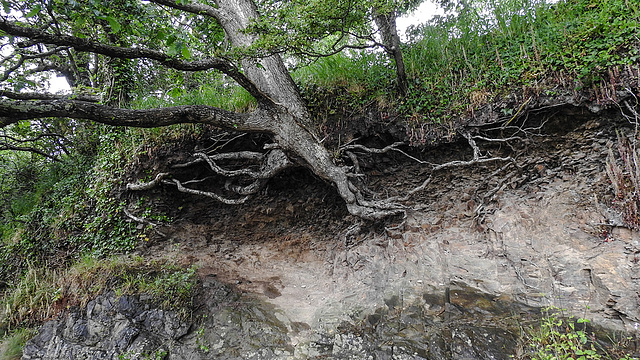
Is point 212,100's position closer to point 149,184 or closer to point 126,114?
point 149,184

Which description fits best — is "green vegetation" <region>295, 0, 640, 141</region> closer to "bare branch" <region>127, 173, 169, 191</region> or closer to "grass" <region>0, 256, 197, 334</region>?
"bare branch" <region>127, 173, 169, 191</region>

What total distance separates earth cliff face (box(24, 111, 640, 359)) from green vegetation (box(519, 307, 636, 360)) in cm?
15

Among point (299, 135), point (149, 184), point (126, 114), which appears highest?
point (126, 114)

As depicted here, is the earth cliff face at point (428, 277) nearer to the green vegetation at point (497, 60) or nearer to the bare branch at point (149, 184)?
the green vegetation at point (497, 60)

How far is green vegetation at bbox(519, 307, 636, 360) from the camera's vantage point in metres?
2.27

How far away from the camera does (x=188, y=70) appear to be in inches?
132

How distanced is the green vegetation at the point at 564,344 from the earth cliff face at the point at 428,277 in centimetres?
15

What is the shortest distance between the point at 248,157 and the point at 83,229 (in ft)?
11.0

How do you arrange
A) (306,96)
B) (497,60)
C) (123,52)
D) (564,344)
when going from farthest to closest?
(306,96) → (497,60) → (123,52) → (564,344)

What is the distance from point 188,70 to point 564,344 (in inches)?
184

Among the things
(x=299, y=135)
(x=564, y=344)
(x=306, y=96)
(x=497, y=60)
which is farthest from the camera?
(x=306, y=96)

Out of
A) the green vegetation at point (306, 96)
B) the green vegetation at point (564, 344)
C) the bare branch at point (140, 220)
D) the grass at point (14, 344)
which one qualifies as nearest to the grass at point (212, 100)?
the green vegetation at point (306, 96)

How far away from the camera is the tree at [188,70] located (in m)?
2.83

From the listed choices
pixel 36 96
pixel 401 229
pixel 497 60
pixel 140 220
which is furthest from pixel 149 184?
pixel 497 60
